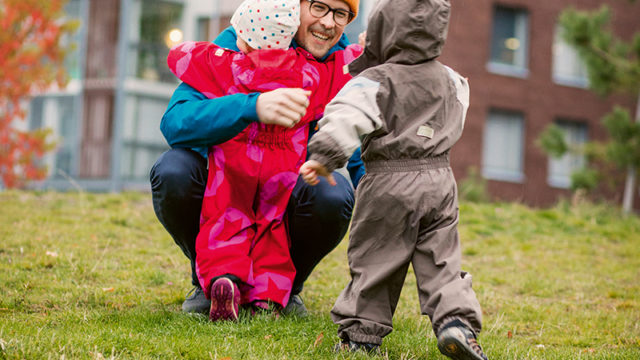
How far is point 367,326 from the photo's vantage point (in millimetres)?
3018

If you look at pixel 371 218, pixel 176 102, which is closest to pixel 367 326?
pixel 371 218

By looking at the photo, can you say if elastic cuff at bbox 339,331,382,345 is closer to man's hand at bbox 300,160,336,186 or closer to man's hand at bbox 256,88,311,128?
man's hand at bbox 300,160,336,186

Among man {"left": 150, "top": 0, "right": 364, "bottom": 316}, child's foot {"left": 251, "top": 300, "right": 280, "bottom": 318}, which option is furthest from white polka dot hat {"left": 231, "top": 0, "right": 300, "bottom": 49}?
child's foot {"left": 251, "top": 300, "right": 280, "bottom": 318}

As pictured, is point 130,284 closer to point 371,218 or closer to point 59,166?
point 371,218

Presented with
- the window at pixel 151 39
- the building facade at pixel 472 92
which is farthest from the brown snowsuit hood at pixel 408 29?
the window at pixel 151 39

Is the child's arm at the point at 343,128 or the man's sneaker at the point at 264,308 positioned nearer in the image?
the child's arm at the point at 343,128

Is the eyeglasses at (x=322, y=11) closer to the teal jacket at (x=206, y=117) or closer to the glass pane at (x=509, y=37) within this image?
the teal jacket at (x=206, y=117)

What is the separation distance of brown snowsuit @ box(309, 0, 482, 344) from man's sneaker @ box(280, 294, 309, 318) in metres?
0.58

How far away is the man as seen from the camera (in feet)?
10.8

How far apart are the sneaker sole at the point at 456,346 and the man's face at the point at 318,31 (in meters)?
1.47

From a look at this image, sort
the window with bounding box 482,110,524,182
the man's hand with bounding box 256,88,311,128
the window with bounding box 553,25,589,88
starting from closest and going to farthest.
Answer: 1. the man's hand with bounding box 256,88,311,128
2. the window with bounding box 482,110,524,182
3. the window with bounding box 553,25,589,88

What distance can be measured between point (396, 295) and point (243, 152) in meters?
0.96

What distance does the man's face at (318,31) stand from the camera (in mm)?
3418

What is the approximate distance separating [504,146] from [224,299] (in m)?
18.0
